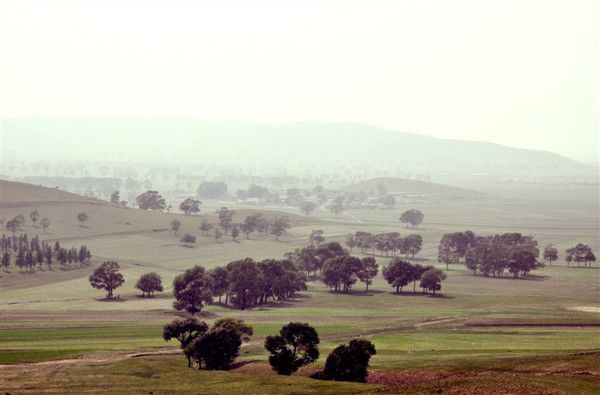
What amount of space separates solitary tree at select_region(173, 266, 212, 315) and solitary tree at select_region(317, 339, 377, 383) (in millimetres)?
71253

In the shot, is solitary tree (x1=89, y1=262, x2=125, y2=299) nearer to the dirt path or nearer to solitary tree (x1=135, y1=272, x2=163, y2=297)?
solitary tree (x1=135, y1=272, x2=163, y2=297)

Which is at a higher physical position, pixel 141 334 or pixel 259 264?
pixel 259 264

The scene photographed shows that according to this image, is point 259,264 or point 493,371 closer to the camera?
point 493,371

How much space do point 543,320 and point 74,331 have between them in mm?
92203

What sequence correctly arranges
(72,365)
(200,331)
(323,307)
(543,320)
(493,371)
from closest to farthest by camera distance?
1. (493,371)
2. (72,365)
3. (200,331)
4. (543,320)
5. (323,307)

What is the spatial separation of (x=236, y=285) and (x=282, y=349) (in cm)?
7499

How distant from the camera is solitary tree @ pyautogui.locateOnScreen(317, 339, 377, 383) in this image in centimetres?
9938

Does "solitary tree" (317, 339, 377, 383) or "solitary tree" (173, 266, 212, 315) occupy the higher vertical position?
"solitary tree" (173, 266, 212, 315)

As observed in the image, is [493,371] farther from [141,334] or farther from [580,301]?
[580,301]

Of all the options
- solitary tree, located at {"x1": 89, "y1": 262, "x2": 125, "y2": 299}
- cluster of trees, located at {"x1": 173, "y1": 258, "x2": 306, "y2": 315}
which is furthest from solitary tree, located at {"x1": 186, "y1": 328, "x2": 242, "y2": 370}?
solitary tree, located at {"x1": 89, "y1": 262, "x2": 125, "y2": 299}

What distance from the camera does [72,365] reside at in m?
112

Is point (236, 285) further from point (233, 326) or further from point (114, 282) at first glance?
point (233, 326)

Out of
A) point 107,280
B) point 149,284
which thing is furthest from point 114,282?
point 149,284

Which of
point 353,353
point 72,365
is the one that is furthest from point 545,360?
point 72,365
